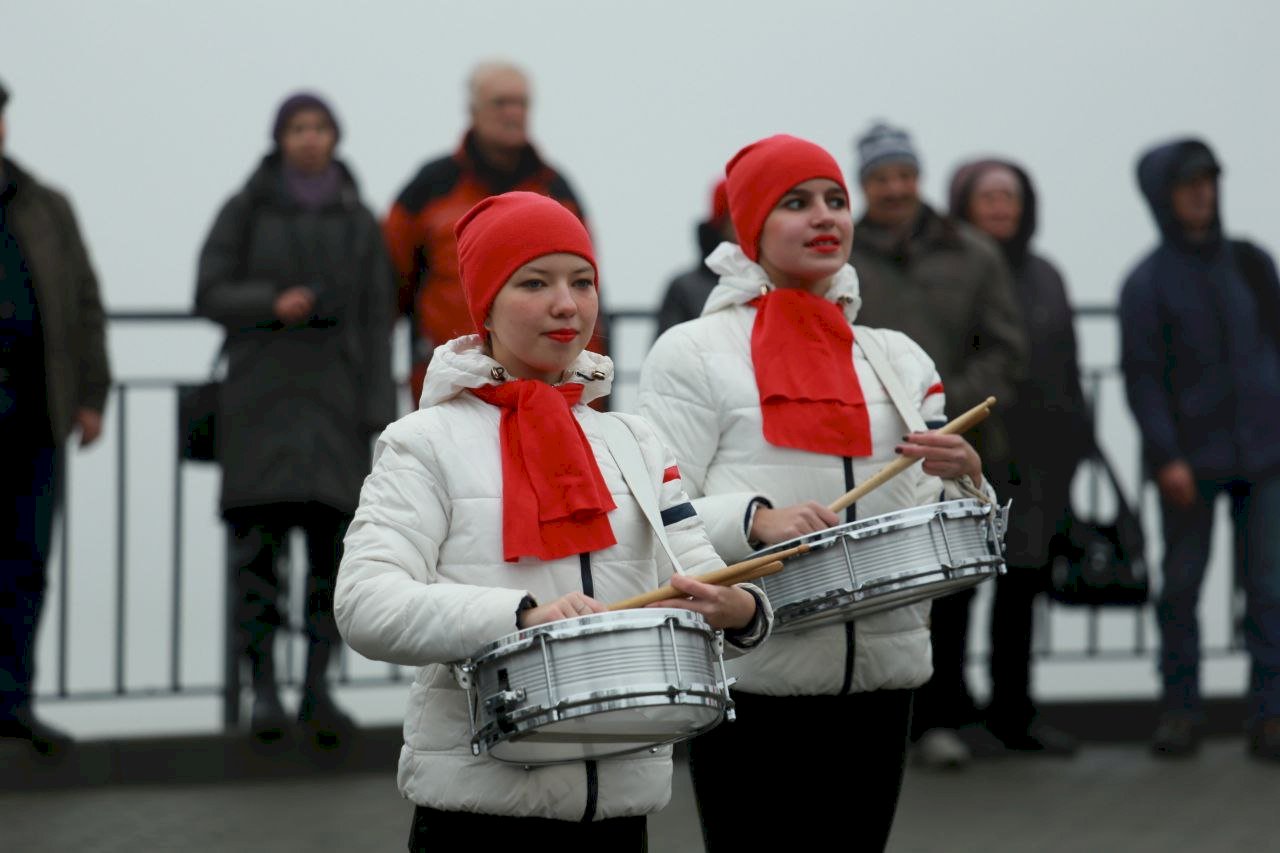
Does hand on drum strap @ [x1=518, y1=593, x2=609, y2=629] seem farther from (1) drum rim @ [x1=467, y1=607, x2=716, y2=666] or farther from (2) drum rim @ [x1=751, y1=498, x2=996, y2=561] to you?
(2) drum rim @ [x1=751, y1=498, x2=996, y2=561]

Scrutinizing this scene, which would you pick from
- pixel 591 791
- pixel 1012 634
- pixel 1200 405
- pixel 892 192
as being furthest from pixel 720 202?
pixel 591 791

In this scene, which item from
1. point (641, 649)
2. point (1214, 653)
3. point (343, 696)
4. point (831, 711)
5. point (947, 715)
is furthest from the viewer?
point (1214, 653)

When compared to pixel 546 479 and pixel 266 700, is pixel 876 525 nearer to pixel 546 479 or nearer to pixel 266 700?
pixel 546 479

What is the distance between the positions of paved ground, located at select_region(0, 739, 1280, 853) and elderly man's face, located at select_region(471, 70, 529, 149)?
2.12m

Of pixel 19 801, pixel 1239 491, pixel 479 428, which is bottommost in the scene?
pixel 19 801

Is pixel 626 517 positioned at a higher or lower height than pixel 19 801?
higher

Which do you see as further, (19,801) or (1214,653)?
(1214,653)

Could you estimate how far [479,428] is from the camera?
4027 mm

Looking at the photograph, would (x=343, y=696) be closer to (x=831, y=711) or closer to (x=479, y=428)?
(x=831, y=711)

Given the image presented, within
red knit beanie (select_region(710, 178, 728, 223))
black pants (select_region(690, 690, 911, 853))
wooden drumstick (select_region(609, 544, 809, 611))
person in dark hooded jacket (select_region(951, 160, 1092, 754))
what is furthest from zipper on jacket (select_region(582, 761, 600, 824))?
person in dark hooded jacket (select_region(951, 160, 1092, 754))

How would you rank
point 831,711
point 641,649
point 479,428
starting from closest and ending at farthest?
point 641,649 → point 479,428 → point 831,711

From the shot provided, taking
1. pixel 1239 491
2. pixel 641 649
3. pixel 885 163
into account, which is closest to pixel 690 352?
pixel 641 649

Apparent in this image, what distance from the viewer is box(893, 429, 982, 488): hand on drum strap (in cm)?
476

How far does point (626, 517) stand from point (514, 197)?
0.58 meters
